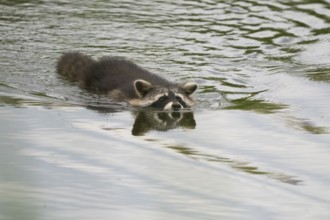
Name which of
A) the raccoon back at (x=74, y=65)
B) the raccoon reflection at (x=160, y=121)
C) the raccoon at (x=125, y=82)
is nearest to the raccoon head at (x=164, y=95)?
the raccoon at (x=125, y=82)

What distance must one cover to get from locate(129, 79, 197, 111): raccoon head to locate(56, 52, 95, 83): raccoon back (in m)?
1.26

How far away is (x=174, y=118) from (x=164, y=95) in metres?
0.68

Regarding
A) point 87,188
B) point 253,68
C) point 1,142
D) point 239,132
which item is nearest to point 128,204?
point 87,188

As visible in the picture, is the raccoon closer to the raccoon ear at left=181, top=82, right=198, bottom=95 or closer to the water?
the raccoon ear at left=181, top=82, right=198, bottom=95

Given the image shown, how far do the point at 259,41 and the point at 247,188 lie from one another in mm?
8251

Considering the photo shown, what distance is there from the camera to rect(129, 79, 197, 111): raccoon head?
11758mm

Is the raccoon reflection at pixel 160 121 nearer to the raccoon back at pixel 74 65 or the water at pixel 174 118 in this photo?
the water at pixel 174 118

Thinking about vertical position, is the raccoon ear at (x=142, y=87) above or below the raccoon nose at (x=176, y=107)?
above

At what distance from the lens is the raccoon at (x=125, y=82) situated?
1189 cm

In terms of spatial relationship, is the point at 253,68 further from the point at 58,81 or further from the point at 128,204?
the point at 128,204

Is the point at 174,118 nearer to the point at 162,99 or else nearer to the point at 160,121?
the point at 160,121

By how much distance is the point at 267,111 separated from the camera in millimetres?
11250

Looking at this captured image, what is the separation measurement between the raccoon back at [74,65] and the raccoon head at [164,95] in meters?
1.26

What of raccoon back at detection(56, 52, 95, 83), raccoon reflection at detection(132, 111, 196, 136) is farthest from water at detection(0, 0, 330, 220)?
raccoon back at detection(56, 52, 95, 83)
